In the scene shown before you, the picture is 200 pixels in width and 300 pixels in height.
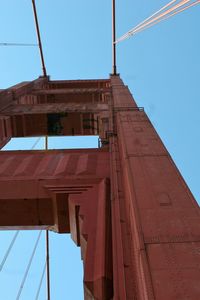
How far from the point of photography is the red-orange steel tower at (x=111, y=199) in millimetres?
4164

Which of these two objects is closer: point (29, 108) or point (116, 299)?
point (116, 299)

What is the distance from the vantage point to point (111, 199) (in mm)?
6805

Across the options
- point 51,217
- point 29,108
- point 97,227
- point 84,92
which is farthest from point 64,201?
point 84,92

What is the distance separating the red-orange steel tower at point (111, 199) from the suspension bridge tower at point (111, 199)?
0.01 m

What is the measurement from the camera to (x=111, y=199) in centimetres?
680

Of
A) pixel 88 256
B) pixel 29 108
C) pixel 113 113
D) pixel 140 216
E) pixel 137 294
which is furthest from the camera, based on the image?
pixel 29 108

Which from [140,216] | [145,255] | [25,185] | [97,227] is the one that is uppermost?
[25,185]

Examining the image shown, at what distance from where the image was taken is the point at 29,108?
14.4 meters

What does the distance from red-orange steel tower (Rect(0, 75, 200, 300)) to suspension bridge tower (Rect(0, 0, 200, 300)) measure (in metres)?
0.01

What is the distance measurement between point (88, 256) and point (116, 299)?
1496 millimetres

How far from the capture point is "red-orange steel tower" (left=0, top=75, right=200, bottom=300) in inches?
164

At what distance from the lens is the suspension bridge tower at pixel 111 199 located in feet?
13.7

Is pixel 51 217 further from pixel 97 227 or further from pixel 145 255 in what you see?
pixel 145 255

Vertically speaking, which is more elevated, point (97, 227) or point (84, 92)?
point (84, 92)
